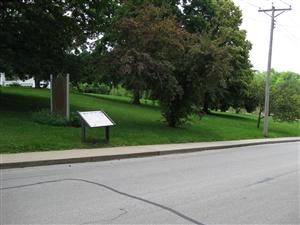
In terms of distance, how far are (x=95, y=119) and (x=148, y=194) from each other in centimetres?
740

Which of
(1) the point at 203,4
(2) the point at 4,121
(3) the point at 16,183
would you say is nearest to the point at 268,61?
(1) the point at 203,4

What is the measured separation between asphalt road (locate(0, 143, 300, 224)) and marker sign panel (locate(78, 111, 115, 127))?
261cm

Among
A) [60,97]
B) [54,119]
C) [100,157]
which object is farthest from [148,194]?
[60,97]

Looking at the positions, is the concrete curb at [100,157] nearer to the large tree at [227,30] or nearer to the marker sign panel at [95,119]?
the marker sign panel at [95,119]

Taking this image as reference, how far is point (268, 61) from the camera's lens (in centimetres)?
2828

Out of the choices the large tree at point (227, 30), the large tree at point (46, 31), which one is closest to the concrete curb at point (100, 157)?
the large tree at point (46, 31)

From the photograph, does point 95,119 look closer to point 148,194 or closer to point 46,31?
point 148,194

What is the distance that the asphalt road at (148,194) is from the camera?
6.44 meters

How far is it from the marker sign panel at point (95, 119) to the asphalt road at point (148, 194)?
261 centimetres

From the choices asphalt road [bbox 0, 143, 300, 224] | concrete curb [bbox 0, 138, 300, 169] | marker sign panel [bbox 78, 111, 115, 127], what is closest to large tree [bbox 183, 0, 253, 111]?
concrete curb [bbox 0, 138, 300, 169]

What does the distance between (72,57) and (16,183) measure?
50.8ft

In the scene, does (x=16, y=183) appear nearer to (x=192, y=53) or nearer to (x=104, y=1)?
(x=192, y=53)

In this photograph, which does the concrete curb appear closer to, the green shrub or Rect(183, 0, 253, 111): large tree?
the green shrub

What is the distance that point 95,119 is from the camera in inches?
592
